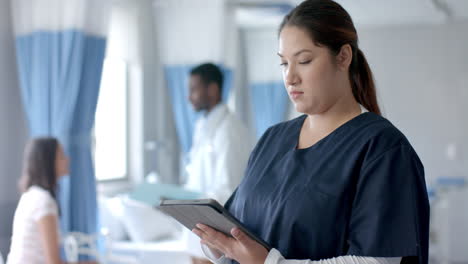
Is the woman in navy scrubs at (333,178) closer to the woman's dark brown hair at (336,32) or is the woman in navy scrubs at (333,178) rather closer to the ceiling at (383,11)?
the woman's dark brown hair at (336,32)

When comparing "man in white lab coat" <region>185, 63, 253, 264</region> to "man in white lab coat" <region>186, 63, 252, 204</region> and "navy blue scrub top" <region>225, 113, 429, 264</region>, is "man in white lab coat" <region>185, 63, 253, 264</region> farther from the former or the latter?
"navy blue scrub top" <region>225, 113, 429, 264</region>

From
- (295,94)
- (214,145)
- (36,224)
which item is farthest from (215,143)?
(295,94)

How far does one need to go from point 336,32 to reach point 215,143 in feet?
6.58

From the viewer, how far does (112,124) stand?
16.0 feet

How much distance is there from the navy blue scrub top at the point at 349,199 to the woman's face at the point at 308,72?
0.29 feet

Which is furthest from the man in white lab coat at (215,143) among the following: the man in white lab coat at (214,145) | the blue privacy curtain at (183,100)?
the blue privacy curtain at (183,100)

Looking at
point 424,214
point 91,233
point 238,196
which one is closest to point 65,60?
point 91,233

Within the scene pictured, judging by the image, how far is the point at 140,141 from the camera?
5.01 metres

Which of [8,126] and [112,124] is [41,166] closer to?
[8,126]

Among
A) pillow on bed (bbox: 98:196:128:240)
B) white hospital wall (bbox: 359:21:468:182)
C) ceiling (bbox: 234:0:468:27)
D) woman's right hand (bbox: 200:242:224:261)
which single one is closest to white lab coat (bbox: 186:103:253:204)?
pillow on bed (bbox: 98:196:128:240)

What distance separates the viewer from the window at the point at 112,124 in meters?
4.75

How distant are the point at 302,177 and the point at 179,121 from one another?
3.61 metres

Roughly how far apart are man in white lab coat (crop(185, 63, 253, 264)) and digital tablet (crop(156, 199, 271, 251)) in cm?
178

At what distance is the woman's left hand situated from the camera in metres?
1.18
